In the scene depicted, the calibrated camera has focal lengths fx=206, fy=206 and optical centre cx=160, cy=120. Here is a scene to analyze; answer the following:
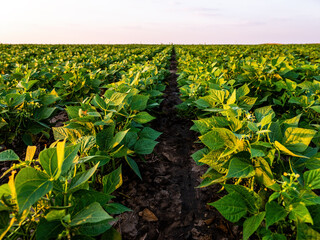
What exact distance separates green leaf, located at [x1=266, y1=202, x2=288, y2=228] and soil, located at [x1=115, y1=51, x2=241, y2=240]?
0.68m

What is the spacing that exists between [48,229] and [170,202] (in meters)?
Answer: 1.37

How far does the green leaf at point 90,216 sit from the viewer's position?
97 centimetres

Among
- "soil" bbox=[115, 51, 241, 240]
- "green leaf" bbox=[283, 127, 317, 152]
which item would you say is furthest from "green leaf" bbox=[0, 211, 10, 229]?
"green leaf" bbox=[283, 127, 317, 152]

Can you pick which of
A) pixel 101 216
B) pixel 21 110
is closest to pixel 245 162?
pixel 101 216

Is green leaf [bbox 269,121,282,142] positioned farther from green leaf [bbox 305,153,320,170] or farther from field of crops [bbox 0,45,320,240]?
green leaf [bbox 305,153,320,170]

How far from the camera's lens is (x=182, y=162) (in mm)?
2881

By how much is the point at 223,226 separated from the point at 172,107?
331cm

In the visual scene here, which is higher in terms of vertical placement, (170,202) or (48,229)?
(48,229)

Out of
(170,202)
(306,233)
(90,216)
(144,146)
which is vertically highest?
(90,216)

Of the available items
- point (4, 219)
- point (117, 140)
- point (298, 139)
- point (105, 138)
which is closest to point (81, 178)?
point (4, 219)

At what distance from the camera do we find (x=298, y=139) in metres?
1.48

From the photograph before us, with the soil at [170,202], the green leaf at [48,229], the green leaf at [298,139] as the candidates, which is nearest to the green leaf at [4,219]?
the green leaf at [48,229]

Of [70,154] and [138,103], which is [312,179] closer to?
[70,154]

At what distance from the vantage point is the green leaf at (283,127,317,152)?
1441 millimetres
